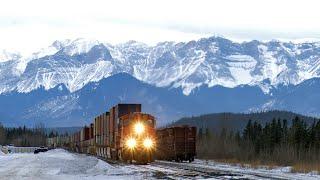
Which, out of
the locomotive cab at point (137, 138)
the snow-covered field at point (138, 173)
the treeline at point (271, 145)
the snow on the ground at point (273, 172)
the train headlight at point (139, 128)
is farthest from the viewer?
the treeline at point (271, 145)

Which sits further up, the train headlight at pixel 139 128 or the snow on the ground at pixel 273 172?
the train headlight at pixel 139 128

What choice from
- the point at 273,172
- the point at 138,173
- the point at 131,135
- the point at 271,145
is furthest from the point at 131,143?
the point at 271,145

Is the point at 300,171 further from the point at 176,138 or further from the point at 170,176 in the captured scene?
the point at 176,138

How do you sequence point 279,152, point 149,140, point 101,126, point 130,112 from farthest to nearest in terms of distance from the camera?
point 101,126 < point 279,152 < point 130,112 < point 149,140

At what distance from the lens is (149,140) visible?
189 ft

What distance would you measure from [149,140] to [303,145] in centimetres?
2890

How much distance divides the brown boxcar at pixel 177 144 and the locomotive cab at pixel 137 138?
10.6 m

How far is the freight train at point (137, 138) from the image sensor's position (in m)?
57.3

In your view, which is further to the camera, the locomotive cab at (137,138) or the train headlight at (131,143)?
the train headlight at (131,143)

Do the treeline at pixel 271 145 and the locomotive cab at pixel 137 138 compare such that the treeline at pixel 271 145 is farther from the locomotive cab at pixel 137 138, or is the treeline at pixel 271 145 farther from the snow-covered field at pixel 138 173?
the snow-covered field at pixel 138 173

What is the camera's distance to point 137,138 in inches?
2272

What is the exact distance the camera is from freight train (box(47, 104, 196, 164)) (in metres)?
57.3

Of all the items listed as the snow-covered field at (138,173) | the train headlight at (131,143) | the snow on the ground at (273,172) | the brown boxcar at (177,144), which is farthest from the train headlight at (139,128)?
the brown boxcar at (177,144)

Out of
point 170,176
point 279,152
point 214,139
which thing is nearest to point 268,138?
point 214,139
